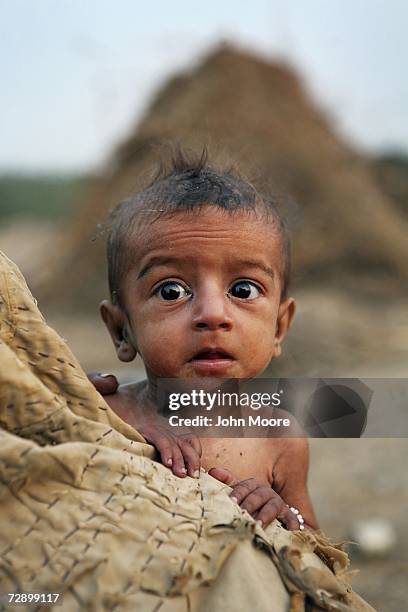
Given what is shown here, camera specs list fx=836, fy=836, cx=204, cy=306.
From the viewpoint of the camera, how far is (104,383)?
1952mm

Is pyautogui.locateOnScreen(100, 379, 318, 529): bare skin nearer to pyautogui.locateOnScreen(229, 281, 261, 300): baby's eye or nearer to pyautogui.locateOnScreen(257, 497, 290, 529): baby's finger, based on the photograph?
pyautogui.locateOnScreen(257, 497, 290, 529): baby's finger

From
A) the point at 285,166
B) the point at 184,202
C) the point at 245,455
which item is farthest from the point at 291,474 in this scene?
the point at 285,166

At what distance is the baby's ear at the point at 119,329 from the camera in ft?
6.50

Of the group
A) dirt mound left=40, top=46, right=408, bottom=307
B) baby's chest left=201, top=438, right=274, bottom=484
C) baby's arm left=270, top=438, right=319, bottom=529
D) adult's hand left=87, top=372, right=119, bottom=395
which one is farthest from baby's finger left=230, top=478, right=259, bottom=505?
dirt mound left=40, top=46, right=408, bottom=307

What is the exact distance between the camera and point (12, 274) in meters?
1.40

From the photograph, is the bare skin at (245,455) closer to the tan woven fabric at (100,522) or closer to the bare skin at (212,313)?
the bare skin at (212,313)

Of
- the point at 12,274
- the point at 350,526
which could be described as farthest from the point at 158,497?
the point at 350,526

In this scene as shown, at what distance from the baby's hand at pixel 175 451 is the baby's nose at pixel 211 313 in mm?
246

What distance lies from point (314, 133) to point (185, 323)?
32.6ft

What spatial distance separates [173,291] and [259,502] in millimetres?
495

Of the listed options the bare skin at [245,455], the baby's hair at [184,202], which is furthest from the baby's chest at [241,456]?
the baby's hair at [184,202]

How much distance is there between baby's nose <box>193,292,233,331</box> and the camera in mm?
1681

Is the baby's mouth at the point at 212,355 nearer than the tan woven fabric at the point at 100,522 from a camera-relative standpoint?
No

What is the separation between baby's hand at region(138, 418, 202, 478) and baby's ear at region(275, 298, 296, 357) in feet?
1.98
